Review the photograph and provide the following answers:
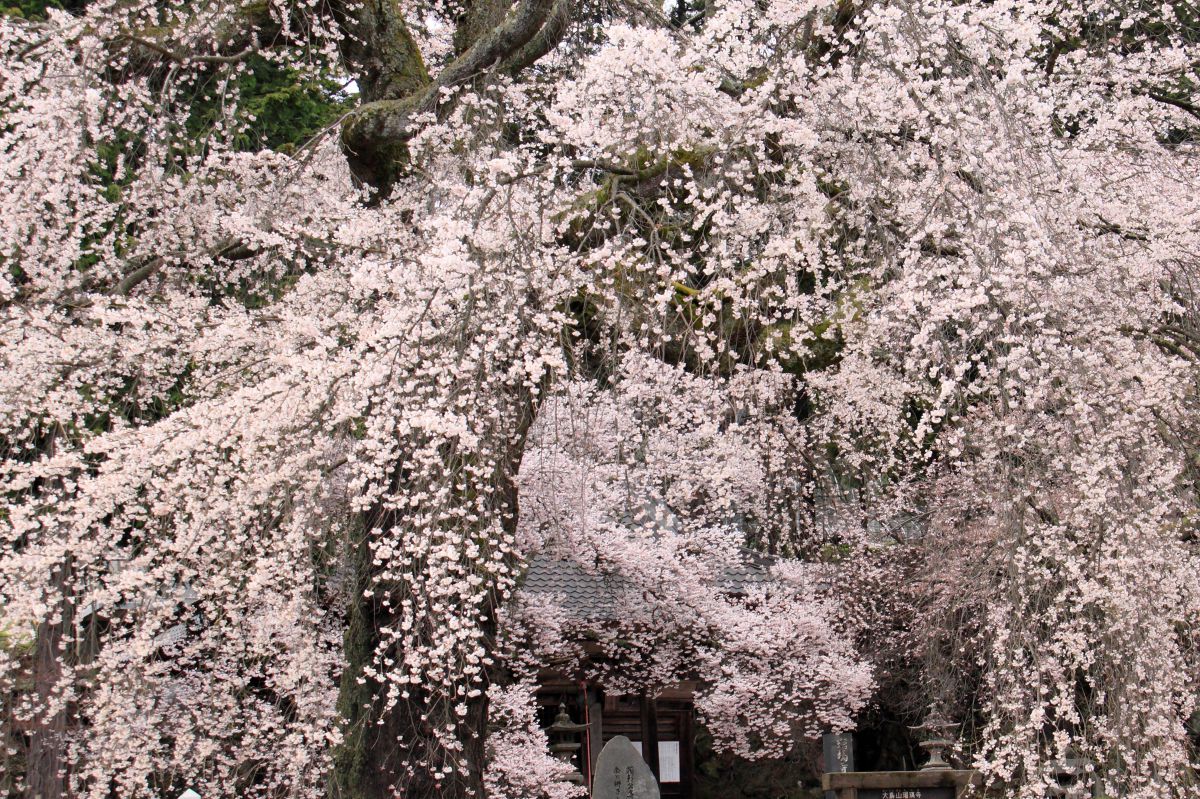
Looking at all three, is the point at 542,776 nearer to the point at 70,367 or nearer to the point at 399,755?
the point at 399,755

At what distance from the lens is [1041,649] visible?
7.33m

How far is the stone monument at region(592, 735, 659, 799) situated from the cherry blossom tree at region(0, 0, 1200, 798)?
148cm

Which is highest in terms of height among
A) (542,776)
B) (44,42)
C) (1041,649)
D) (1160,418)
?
(44,42)

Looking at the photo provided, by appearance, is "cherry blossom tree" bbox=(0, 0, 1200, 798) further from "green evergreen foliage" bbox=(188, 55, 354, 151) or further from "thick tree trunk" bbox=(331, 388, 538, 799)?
"green evergreen foliage" bbox=(188, 55, 354, 151)

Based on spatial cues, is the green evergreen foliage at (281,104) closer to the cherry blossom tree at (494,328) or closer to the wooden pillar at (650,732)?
the cherry blossom tree at (494,328)

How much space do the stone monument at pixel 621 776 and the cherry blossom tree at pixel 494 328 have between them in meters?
1.48

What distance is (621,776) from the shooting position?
Result: 29.2 feet

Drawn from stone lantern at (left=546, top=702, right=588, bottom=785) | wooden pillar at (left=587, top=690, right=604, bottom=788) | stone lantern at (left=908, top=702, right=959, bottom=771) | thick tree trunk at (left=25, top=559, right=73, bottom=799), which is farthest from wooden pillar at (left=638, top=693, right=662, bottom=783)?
thick tree trunk at (left=25, top=559, right=73, bottom=799)

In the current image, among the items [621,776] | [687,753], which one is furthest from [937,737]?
[687,753]

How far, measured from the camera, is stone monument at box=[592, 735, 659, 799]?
883 centimetres

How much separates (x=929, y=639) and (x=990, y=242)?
6.25m

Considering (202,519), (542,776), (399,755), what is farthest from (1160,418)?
(542,776)

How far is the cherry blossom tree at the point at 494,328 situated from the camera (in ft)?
16.3

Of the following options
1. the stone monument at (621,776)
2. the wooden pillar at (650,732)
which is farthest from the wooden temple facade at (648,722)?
the stone monument at (621,776)
